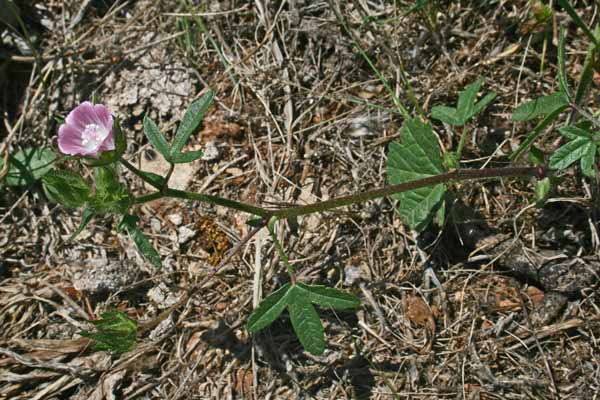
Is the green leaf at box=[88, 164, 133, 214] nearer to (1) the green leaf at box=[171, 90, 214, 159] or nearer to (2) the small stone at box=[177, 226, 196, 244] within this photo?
(1) the green leaf at box=[171, 90, 214, 159]

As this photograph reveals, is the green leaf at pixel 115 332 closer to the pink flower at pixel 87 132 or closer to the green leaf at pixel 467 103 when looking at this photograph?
the pink flower at pixel 87 132

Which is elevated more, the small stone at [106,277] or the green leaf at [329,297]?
the green leaf at [329,297]

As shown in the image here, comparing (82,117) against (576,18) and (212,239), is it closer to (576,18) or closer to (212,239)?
(212,239)

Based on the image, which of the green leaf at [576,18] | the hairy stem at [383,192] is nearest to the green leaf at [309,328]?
the hairy stem at [383,192]

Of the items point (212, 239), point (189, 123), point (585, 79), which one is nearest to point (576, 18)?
point (585, 79)

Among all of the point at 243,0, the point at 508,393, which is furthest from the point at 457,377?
the point at 243,0

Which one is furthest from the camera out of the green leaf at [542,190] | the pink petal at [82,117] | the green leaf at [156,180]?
the green leaf at [542,190]

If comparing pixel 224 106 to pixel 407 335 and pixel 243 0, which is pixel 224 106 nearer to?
pixel 243 0
